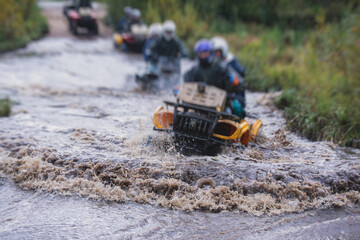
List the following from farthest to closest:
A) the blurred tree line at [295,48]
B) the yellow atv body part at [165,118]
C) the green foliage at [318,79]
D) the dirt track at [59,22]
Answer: the dirt track at [59,22] < the blurred tree line at [295,48] < the green foliage at [318,79] < the yellow atv body part at [165,118]

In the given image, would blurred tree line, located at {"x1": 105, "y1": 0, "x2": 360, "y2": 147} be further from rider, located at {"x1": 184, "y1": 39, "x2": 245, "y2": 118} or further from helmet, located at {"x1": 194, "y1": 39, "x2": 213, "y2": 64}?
helmet, located at {"x1": 194, "y1": 39, "x2": 213, "y2": 64}

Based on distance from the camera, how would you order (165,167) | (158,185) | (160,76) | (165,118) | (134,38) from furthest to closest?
(134,38), (160,76), (165,118), (165,167), (158,185)

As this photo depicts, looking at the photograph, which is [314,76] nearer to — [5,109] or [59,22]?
[5,109]

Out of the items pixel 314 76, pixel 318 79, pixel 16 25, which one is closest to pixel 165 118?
pixel 318 79

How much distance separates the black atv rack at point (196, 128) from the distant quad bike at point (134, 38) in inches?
372

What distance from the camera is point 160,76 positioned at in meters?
9.82

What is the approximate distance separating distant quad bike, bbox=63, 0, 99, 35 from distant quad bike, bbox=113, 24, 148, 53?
310 centimetres

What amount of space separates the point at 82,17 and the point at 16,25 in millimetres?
3226

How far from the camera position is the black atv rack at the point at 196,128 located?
514cm

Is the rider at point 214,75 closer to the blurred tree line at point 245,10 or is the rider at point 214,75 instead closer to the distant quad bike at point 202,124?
the distant quad bike at point 202,124

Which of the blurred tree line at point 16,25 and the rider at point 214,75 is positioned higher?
the rider at point 214,75

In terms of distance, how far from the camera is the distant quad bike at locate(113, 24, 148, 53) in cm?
1426

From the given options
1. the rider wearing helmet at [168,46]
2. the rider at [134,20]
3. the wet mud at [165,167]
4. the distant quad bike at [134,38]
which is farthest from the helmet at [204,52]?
the rider at [134,20]

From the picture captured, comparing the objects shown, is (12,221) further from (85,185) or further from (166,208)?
(166,208)
